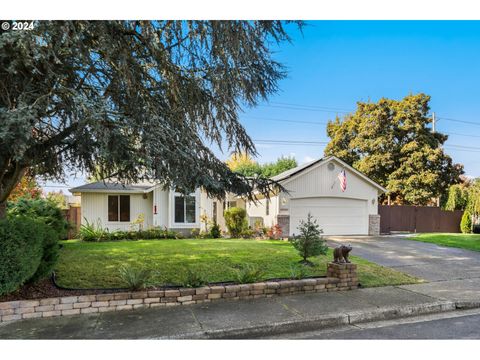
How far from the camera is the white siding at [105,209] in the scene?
16.0 metres

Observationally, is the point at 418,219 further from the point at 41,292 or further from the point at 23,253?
the point at 23,253

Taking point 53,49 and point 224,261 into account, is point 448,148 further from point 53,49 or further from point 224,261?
point 53,49

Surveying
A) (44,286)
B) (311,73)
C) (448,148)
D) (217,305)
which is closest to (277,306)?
(217,305)

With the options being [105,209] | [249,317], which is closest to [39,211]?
[105,209]

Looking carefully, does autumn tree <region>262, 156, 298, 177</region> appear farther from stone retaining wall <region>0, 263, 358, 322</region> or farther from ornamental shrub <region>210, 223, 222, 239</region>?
stone retaining wall <region>0, 263, 358, 322</region>

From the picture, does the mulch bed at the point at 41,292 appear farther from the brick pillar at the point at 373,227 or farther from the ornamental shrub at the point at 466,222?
the ornamental shrub at the point at 466,222

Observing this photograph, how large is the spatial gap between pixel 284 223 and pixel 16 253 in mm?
12219

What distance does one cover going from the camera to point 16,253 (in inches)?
192

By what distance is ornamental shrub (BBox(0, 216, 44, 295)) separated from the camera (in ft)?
15.8

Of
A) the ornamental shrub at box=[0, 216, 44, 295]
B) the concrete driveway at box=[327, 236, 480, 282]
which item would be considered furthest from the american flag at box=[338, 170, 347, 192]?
the ornamental shrub at box=[0, 216, 44, 295]

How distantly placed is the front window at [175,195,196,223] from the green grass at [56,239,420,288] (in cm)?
601

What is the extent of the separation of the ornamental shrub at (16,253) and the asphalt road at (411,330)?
3.80 meters

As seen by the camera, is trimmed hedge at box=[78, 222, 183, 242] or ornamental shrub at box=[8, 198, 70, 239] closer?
ornamental shrub at box=[8, 198, 70, 239]

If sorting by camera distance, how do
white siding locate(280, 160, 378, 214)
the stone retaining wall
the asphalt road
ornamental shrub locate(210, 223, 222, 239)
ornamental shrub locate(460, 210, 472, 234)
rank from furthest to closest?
ornamental shrub locate(460, 210, 472, 234), white siding locate(280, 160, 378, 214), ornamental shrub locate(210, 223, 222, 239), the stone retaining wall, the asphalt road
